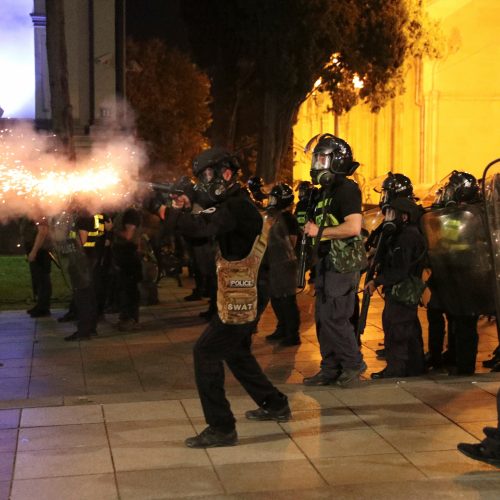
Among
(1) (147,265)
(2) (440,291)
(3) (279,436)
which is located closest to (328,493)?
(3) (279,436)

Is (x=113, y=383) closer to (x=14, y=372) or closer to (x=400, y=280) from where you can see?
(x=14, y=372)

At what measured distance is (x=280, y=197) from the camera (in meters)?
10.4

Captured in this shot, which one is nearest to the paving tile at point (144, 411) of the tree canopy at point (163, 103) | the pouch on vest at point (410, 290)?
the pouch on vest at point (410, 290)

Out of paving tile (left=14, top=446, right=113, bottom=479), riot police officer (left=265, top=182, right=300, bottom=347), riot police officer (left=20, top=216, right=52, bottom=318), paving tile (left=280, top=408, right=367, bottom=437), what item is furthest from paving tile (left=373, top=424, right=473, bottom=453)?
riot police officer (left=20, top=216, right=52, bottom=318)

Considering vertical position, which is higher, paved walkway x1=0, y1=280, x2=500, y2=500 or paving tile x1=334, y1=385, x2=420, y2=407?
paving tile x1=334, y1=385, x2=420, y2=407

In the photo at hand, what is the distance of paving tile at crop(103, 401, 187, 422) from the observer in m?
6.45

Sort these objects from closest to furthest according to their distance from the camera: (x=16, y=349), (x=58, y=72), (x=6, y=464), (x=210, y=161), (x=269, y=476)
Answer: (x=269, y=476) → (x=6, y=464) → (x=210, y=161) → (x=16, y=349) → (x=58, y=72)

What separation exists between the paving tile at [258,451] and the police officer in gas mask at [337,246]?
4.60 ft

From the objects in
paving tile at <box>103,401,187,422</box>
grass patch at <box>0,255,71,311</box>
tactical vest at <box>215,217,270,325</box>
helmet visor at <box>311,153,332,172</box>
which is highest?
helmet visor at <box>311,153,332,172</box>

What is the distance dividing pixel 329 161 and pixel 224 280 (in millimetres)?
1659

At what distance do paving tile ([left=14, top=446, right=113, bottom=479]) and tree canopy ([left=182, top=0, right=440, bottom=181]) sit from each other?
1320cm

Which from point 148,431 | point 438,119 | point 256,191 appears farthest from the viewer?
point 438,119

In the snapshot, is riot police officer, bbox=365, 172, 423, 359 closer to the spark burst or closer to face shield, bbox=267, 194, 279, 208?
face shield, bbox=267, 194, 279, 208

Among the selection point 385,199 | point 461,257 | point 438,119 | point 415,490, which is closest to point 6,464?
point 415,490
